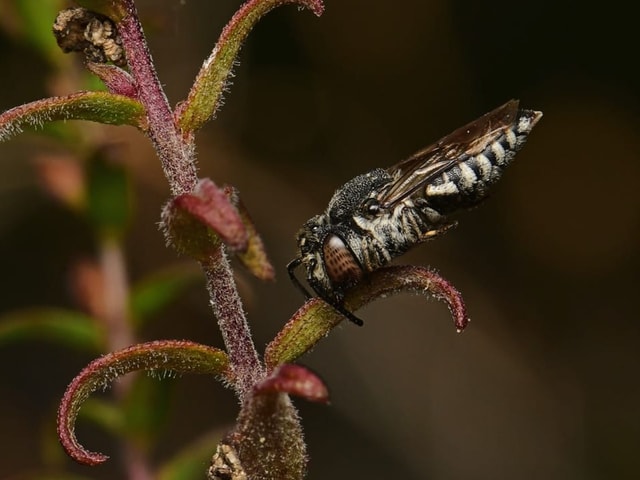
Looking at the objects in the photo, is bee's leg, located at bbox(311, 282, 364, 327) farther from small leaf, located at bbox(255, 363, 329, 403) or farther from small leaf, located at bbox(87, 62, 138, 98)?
small leaf, located at bbox(87, 62, 138, 98)

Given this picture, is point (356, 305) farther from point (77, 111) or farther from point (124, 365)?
point (77, 111)

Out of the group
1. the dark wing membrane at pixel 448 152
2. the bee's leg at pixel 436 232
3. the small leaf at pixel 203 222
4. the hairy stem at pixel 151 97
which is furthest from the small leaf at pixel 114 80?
the bee's leg at pixel 436 232

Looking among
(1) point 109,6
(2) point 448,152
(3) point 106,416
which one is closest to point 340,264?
(2) point 448,152

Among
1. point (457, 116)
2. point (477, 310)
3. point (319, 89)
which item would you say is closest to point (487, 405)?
point (477, 310)

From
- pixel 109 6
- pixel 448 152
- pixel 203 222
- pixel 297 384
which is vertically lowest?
pixel 297 384

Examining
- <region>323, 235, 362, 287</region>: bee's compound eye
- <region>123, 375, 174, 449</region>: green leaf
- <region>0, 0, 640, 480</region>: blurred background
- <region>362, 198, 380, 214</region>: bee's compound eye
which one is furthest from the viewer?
<region>0, 0, 640, 480</region>: blurred background

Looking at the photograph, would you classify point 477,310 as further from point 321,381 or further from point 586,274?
point 321,381

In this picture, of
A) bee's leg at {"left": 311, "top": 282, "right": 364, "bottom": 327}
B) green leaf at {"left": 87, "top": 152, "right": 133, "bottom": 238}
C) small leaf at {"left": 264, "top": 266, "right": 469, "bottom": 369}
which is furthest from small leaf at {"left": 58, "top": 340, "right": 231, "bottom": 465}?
green leaf at {"left": 87, "top": 152, "right": 133, "bottom": 238}

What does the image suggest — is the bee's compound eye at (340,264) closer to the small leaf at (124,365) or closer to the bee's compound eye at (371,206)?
the bee's compound eye at (371,206)
